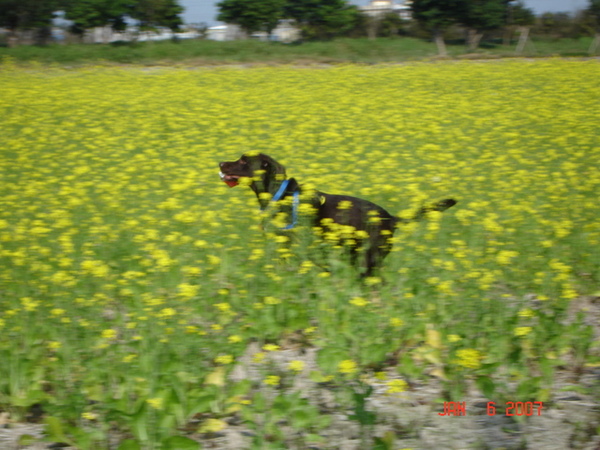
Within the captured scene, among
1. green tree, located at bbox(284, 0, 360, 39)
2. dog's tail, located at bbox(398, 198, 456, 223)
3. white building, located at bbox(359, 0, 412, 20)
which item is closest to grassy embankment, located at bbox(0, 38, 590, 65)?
green tree, located at bbox(284, 0, 360, 39)

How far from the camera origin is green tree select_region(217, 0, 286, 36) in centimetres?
4075

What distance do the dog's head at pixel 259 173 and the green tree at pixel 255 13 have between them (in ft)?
Result: 124

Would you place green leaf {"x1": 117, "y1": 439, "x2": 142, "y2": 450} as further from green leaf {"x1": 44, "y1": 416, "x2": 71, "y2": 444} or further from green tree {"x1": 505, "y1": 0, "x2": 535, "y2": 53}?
green tree {"x1": 505, "y1": 0, "x2": 535, "y2": 53}

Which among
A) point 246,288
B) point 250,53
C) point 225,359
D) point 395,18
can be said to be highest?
point 395,18

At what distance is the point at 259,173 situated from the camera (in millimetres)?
4922

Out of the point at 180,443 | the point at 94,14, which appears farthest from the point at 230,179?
the point at 94,14

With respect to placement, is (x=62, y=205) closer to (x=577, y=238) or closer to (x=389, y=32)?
(x=577, y=238)

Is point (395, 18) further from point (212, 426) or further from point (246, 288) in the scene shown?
point (212, 426)

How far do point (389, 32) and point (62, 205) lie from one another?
127 ft

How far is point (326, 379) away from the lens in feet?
11.0

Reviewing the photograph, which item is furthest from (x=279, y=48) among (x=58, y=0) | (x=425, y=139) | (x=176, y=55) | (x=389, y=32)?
(x=425, y=139)
